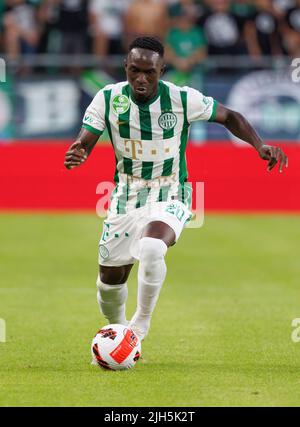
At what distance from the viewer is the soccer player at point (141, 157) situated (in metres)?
8.55

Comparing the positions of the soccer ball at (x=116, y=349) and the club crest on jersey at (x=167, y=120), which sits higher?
the club crest on jersey at (x=167, y=120)

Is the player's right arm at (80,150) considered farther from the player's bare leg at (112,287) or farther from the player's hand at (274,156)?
the player's hand at (274,156)

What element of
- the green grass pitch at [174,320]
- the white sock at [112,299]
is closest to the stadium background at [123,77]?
the green grass pitch at [174,320]

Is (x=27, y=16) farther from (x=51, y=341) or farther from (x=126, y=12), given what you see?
(x=51, y=341)

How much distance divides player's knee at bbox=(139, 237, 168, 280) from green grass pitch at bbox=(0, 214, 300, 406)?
0.79m

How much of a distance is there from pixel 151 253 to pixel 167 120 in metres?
1.29

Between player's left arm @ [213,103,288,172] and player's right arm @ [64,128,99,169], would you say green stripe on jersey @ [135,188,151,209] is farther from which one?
player's left arm @ [213,103,288,172]

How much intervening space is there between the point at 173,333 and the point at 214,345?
71cm

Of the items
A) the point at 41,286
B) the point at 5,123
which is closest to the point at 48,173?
the point at 5,123

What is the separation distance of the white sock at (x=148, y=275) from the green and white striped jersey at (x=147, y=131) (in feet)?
2.34

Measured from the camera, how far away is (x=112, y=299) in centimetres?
877

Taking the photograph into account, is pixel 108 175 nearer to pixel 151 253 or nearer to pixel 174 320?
pixel 174 320

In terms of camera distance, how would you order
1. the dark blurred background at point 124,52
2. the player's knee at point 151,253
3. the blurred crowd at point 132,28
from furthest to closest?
1. the blurred crowd at point 132,28
2. the dark blurred background at point 124,52
3. the player's knee at point 151,253

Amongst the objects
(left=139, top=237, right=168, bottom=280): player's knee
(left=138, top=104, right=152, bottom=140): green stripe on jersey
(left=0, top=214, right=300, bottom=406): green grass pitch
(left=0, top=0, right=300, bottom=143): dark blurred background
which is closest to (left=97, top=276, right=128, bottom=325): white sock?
(left=0, top=214, right=300, bottom=406): green grass pitch
